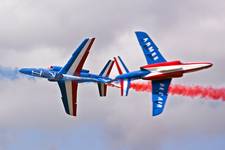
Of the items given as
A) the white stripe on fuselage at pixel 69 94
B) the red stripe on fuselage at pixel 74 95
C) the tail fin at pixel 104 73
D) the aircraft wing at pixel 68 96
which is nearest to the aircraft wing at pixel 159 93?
the red stripe on fuselage at pixel 74 95

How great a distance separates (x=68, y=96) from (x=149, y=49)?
16573 mm

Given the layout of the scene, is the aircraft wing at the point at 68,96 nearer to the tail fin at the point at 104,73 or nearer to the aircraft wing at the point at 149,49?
the tail fin at the point at 104,73

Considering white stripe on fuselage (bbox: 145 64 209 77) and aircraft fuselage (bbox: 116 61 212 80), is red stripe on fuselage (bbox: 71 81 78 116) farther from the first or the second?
white stripe on fuselage (bbox: 145 64 209 77)

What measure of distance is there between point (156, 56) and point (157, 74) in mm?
3916

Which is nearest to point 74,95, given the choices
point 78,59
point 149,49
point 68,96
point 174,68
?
point 68,96

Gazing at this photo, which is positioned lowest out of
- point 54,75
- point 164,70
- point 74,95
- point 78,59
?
point 74,95

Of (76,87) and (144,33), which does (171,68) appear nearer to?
(144,33)

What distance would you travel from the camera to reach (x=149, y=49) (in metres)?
142

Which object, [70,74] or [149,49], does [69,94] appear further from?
[149,49]

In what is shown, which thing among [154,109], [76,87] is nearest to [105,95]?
[76,87]

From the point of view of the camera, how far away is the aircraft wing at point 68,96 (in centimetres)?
14538

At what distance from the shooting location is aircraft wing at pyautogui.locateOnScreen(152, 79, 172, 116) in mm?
137750

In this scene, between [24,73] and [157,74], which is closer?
[157,74]

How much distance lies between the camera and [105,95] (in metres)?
156
